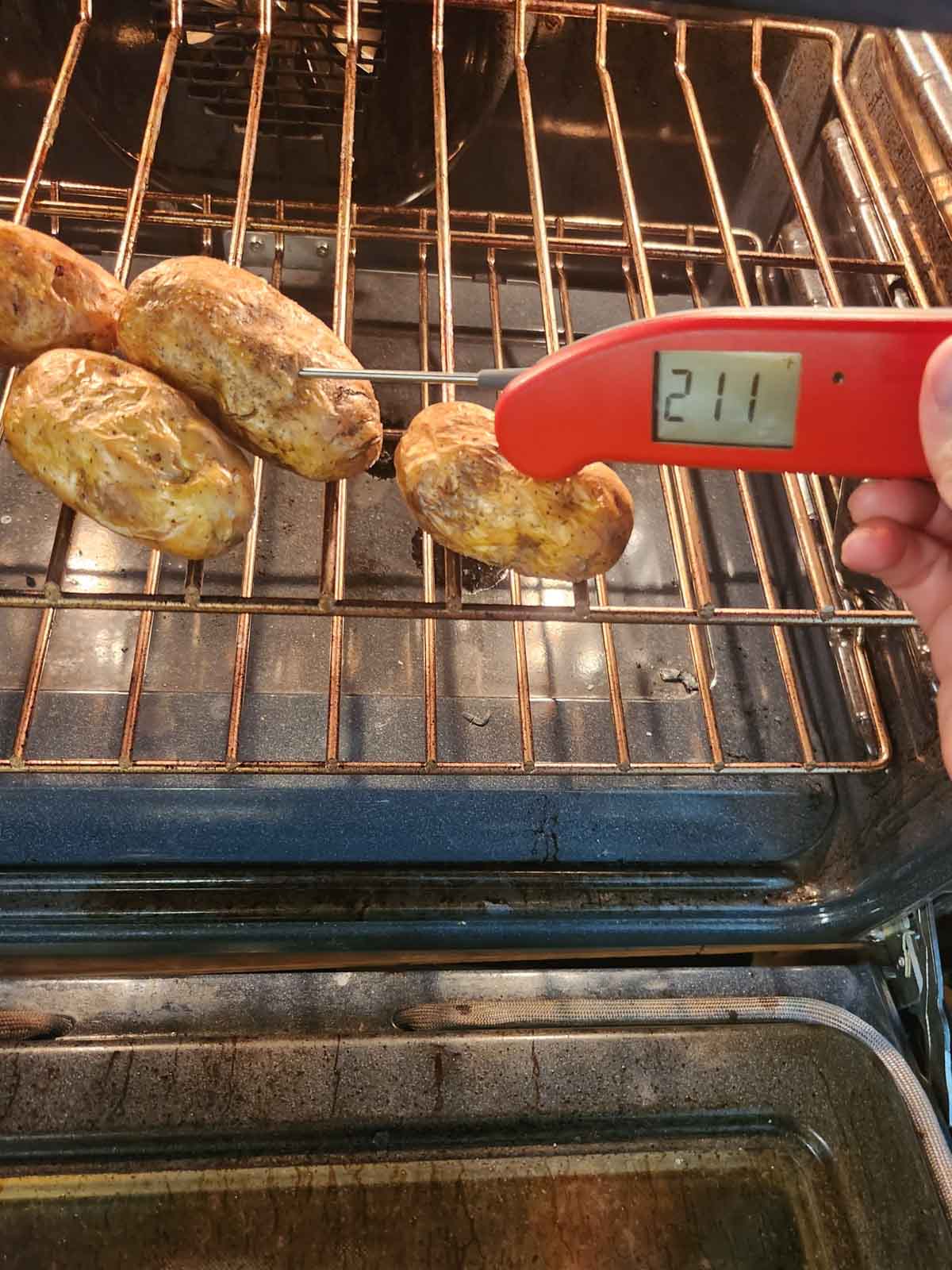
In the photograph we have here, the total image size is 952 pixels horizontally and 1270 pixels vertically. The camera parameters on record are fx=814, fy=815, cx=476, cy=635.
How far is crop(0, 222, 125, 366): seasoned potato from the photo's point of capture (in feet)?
3.09

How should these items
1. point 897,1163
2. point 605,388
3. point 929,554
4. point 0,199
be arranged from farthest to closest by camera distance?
point 0,199, point 897,1163, point 929,554, point 605,388

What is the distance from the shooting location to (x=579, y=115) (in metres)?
1.57

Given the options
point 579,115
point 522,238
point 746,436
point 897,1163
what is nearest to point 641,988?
point 897,1163

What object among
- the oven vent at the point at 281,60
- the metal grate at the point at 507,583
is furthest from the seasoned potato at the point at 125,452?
the oven vent at the point at 281,60

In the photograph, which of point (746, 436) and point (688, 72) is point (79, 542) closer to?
point (746, 436)

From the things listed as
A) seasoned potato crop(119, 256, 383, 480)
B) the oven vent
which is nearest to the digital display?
seasoned potato crop(119, 256, 383, 480)

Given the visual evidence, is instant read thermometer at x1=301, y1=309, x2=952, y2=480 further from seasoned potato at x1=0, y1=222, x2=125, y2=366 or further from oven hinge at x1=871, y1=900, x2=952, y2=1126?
oven hinge at x1=871, y1=900, x2=952, y2=1126

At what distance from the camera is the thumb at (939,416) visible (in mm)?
614

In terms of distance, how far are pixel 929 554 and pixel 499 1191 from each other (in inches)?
38.8

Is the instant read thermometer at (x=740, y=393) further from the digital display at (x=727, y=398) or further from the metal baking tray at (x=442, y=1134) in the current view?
the metal baking tray at (x=442, y=1134)

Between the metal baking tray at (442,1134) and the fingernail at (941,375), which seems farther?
the metal baking tray at (442,1134)

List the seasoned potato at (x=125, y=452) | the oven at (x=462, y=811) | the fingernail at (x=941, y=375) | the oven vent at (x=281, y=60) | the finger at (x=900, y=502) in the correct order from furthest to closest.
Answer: the oven vent at (x=281, y=60) → the oven at (x=462, y=811) → the finger at (x=900, y=502) → the seasoned potato at (x=125, y=452) → the fingernail at (x=941, y=375)

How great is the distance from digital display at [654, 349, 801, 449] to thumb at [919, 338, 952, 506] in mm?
98

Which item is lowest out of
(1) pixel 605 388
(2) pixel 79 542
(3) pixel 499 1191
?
(3) pixel 499 1191
